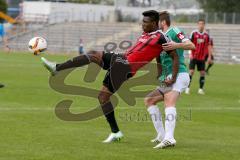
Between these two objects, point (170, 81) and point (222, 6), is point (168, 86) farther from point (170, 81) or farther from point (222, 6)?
point (222, 6)

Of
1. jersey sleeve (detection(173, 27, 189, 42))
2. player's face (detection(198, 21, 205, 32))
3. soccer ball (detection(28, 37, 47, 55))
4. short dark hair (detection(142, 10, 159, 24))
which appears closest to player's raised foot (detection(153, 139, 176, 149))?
jersey sleeve (detection(173, 27, 189, 42))

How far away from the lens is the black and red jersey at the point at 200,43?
2348cm

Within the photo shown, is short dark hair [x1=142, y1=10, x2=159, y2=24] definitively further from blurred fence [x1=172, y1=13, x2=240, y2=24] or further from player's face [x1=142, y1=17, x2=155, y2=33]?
blurred fence [x1=172, y1=13, x2=240, y2=24]

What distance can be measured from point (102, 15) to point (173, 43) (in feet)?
218

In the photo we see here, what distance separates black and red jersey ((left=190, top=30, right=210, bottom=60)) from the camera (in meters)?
23.5

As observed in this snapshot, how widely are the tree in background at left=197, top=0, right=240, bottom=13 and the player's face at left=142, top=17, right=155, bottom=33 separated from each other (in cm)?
6414

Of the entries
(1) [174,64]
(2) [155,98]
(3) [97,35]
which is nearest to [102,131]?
(2) [155,98]

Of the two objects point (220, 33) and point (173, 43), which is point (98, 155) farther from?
point (220, 33)

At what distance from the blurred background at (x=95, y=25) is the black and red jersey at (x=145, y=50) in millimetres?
43419

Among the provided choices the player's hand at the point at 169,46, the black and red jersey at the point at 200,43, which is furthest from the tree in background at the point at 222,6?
the player's hand at the point at 169,46

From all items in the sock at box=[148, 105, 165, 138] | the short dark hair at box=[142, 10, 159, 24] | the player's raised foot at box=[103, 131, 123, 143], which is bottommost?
the player's raised foot at box=[103, 131, 123, 143]

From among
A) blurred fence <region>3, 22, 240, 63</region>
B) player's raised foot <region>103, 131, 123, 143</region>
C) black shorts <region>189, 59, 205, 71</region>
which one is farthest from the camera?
blurred fence <region>3, 22, 240, 63</region>

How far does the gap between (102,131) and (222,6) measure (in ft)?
213

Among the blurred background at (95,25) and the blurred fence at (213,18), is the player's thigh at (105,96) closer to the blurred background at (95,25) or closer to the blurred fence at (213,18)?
the blurred background at (95,25)
